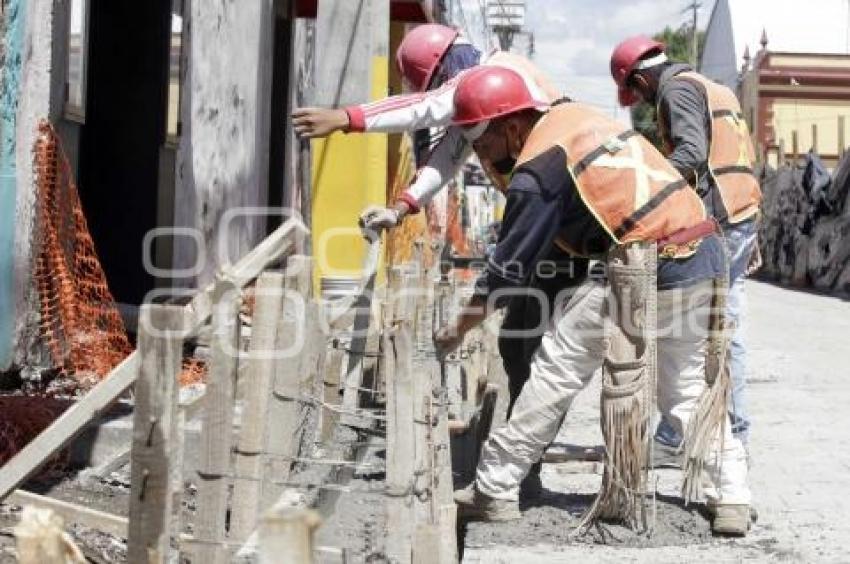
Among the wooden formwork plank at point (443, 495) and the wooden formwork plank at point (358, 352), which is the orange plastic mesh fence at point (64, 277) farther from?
the wooden formwork plank at point (443, 495)

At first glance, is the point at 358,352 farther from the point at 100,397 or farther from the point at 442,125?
the point at 100,397

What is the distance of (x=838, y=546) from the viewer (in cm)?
545

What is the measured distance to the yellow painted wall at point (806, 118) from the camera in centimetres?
4316

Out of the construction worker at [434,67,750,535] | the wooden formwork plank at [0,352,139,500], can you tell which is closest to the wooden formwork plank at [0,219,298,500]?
the wooden formwork plank at [0,352,139,500]

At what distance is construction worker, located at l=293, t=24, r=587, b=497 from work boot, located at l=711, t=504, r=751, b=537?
90cm

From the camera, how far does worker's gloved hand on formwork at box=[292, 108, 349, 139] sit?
19.4ft

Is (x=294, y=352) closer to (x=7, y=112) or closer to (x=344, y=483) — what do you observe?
(x=344, y=483)

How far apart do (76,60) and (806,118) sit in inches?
1530

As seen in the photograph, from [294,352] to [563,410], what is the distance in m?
1.38

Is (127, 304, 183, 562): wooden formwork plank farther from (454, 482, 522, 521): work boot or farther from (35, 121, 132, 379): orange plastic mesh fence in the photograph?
(35, 121, 132, 379): orange plastic mesh fence

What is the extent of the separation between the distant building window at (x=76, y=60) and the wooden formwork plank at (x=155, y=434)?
16.4 ft

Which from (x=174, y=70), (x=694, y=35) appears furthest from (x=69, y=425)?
(x=694, y=35)

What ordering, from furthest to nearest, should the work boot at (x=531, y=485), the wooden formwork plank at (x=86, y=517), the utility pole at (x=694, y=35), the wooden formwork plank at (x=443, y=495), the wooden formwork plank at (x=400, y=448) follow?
1. the utility pole at (x=694, y=35)
2. the work boot at (x=531, y=485)
3. the wooden formwork plank at (x=86, y=517)
4. the wooden formwork plank at (x=443, y=495)
5. the wooden formwork plank at (x=400, y=448)

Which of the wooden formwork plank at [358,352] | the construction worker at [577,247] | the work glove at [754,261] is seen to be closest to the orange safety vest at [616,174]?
the construction worker at [577,247]
